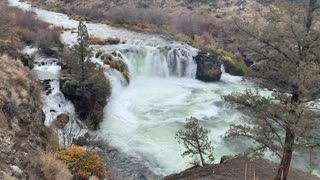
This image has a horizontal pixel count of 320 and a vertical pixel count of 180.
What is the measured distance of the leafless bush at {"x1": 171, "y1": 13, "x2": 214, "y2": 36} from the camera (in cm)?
5442

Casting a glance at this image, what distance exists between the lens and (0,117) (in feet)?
41.9

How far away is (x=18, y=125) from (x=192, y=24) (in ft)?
144

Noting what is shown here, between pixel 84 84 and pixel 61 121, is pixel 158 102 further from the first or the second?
pixel 61 121

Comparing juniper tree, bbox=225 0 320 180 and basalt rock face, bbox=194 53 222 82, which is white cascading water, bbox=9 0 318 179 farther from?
juniper tree, bbox=225 0 320 180

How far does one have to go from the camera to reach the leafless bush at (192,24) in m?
54.4

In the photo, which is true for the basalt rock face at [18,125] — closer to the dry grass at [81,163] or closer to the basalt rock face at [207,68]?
the dry grass at [81,163]

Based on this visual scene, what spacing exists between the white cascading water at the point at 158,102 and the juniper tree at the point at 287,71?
7427 millimetres

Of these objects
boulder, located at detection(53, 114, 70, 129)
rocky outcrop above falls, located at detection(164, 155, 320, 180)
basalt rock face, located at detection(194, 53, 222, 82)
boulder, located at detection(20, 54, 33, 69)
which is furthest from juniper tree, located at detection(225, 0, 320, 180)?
basalt rock face, located at detection(194, 53, 222, 82)

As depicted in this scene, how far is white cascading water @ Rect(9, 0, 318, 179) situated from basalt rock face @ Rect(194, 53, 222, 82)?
2.33 ft

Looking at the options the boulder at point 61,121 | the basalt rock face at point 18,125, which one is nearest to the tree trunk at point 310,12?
the basalt rock face at point 18,125

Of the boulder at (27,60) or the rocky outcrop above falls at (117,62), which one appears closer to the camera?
the boulder at (27,60)

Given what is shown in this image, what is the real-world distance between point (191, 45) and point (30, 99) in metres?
34.1

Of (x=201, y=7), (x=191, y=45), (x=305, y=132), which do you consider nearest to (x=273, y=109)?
(x=305, y=132)

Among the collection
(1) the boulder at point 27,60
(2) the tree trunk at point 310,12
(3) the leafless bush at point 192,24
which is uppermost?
(2) the tree trunk at point 310,12
